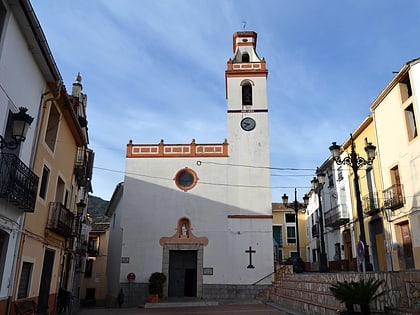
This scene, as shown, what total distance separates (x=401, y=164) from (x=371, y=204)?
331 centimetres

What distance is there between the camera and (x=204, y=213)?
21.7 m

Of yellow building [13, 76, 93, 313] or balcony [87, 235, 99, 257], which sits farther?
balcony [87, 235, 99, 257]

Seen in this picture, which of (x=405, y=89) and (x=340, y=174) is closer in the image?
(x=405, y=89)

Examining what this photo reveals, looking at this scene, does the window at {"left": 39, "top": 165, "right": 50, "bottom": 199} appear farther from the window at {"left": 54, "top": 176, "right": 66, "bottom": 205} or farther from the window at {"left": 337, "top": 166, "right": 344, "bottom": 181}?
the window at {"left": 337, "top": 166, "right": 344, "bottom": 181}

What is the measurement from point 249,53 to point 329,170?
9393 mm

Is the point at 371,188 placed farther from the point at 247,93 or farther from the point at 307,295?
the point at 247,93

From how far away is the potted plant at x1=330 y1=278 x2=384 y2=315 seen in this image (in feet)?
26.0

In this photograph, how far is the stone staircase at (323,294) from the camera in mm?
7673

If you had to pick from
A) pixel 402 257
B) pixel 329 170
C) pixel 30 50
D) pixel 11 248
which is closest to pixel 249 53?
pixel 329 170

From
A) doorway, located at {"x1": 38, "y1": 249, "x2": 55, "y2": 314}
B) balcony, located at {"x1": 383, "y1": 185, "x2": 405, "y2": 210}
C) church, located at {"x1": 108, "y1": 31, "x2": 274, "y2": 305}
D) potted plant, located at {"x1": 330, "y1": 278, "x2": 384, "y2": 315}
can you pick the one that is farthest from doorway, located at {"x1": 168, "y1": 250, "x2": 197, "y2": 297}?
potted plant, located at {"x1": 330, "y1": 278, "x2": 384, "y2": 315}

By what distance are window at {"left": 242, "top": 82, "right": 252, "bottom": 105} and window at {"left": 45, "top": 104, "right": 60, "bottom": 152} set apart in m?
13.4

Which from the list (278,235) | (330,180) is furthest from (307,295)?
(278,235)

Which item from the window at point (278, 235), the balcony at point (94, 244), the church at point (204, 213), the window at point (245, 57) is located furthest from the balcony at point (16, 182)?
the window at point (278, 235)

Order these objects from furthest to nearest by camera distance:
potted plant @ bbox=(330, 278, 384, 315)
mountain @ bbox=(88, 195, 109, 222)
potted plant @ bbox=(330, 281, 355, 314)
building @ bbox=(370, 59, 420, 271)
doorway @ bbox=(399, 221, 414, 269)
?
mountain @ bbox=(88, 195, 109, 222), doorway @ bbox=(399, 221, 414, 269), building @ bbox=(370, 59, 420, 271), potted plant @ bbox=(330, 281, 355, 314), potted plant @ bbox=(330, 278, 384, 315)
